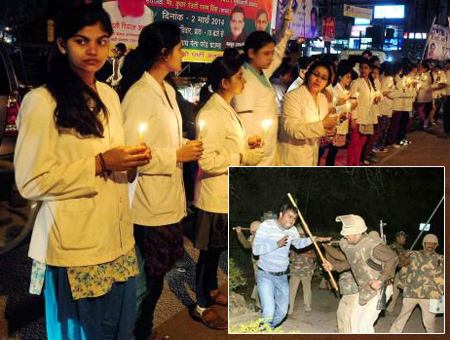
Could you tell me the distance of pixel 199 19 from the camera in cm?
784

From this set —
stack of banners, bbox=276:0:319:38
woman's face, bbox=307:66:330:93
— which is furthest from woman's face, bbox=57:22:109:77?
stack of banners, bbox=276:0:319:38

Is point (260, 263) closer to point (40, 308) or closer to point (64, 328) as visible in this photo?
point (64, 328)

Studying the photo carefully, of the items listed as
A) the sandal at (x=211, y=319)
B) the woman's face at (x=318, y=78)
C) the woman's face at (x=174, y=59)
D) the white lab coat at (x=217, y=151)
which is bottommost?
the sandal at (x=211, y=319)

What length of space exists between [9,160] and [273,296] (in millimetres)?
3686

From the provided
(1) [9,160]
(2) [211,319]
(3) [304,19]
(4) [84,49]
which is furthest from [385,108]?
(4) [84,49]

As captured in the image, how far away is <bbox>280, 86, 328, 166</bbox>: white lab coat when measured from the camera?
512 cm

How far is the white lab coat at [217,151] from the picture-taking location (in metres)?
3.96

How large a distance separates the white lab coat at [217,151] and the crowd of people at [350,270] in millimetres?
1004

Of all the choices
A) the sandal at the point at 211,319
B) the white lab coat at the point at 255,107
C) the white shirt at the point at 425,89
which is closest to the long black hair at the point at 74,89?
the sandal at the point at 211,319

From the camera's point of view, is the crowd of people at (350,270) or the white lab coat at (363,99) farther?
the white lab coat at (363,99)

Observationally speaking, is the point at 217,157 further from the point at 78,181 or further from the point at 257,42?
the point at 78,181

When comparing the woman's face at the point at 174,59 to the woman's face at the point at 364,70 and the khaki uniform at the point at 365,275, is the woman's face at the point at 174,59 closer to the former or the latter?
the khaki uniform at the point at 365,275

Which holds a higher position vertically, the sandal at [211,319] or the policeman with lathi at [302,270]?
the policeman with lathi at [302,270]

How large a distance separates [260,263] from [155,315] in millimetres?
1687
